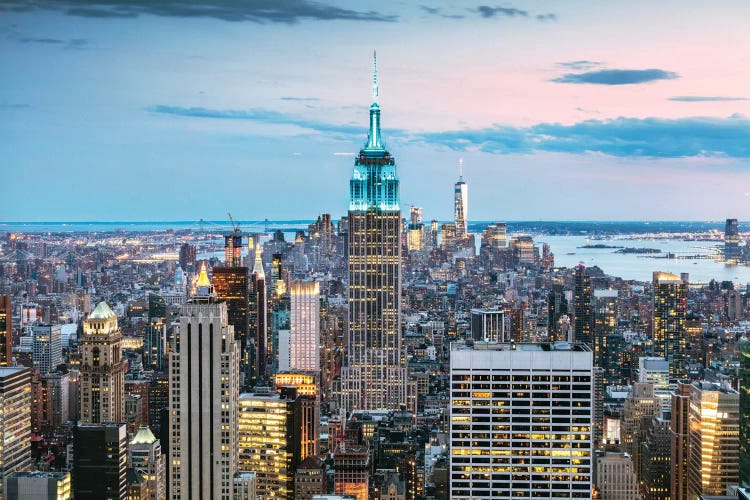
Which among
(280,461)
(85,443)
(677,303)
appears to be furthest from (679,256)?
(85,443)

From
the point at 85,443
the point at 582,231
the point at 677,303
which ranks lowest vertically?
the point at 85,443

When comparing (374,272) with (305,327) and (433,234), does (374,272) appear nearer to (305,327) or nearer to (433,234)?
(305,327)

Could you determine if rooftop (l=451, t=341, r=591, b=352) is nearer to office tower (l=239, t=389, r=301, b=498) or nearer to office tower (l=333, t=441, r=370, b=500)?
office tower (l=239, t=389, r=301, b=498)

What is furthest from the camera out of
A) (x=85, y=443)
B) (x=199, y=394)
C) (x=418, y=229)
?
(x=418, y=229)

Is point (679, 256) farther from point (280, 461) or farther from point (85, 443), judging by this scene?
point (85, 443)

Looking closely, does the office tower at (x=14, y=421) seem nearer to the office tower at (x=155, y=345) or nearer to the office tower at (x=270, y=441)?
the office tower at (x=155, y=345)

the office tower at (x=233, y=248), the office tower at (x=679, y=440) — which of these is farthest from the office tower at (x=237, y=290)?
the office tower at (x=679, y=440)

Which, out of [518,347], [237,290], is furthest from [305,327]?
[518,347]
